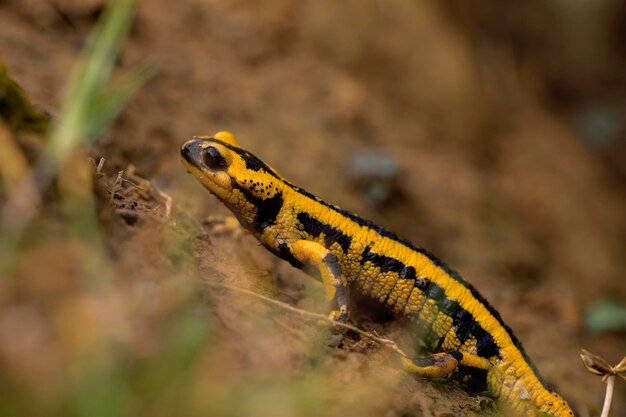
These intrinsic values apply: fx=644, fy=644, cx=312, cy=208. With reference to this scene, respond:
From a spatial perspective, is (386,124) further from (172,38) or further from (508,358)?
(508,358)

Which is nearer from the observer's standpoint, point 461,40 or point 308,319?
point 308,319

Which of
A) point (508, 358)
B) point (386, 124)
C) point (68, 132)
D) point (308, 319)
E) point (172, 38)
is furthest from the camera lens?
point (386, 124)

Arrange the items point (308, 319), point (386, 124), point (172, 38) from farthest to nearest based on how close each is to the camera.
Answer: point (386, 124)
point (172, 38)
point (308, 319)

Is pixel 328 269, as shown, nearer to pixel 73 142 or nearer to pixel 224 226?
pixel 224 226

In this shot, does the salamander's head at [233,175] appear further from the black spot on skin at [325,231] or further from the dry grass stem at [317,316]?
the dry grass stem at [317,316]

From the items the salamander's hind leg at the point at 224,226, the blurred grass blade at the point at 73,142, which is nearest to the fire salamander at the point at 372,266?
the salamander's hind leg at the point at 224,226

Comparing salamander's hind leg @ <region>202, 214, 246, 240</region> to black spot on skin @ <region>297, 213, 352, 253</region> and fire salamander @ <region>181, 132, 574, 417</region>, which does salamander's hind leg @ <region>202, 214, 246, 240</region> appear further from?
black spot on skin @ <region>297, 213, 352, 253</region>

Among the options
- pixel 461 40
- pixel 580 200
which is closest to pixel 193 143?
pixel 461 40

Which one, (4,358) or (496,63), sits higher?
(496,63)
